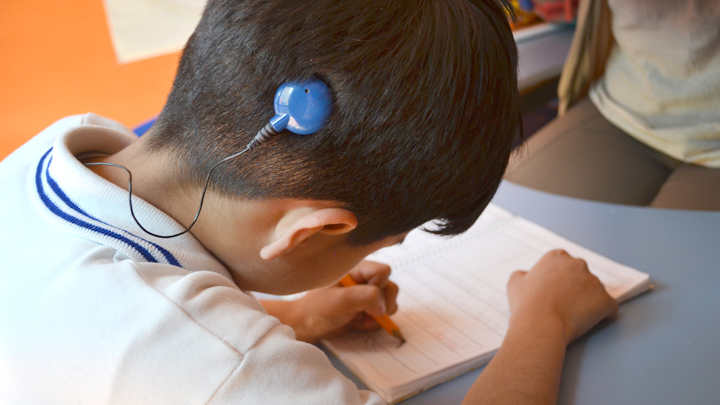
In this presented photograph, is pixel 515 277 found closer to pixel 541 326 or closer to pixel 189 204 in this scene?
pixel 541 326

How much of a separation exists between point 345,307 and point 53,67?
1.57 m

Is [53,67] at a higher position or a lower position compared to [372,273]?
higher

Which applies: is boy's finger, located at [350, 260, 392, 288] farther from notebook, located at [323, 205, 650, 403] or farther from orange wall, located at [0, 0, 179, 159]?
orange wall, located at [0, 0, 179, 159]

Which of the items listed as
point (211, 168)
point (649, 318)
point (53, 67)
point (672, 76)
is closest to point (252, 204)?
point (211, 168)

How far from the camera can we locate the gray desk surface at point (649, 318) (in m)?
0.63

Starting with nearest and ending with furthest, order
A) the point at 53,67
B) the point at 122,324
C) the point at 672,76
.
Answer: the point at 122,324 < the point at 672,76 < the point at 53,67

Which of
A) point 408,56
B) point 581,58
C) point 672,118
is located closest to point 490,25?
point 408,56

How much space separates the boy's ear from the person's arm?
0.78ft

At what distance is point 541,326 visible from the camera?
27.4 inches

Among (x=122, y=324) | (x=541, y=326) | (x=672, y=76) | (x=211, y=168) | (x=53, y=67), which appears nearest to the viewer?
(x=122, y=324)

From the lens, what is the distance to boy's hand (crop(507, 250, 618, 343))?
0.70 meters

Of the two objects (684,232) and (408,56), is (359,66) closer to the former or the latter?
(408,56)

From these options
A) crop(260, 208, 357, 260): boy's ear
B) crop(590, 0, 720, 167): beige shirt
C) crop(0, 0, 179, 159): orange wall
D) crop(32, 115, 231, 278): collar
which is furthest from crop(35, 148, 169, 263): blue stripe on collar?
crop(0, 0, 179, 159): orange wall

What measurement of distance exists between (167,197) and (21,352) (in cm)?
20
